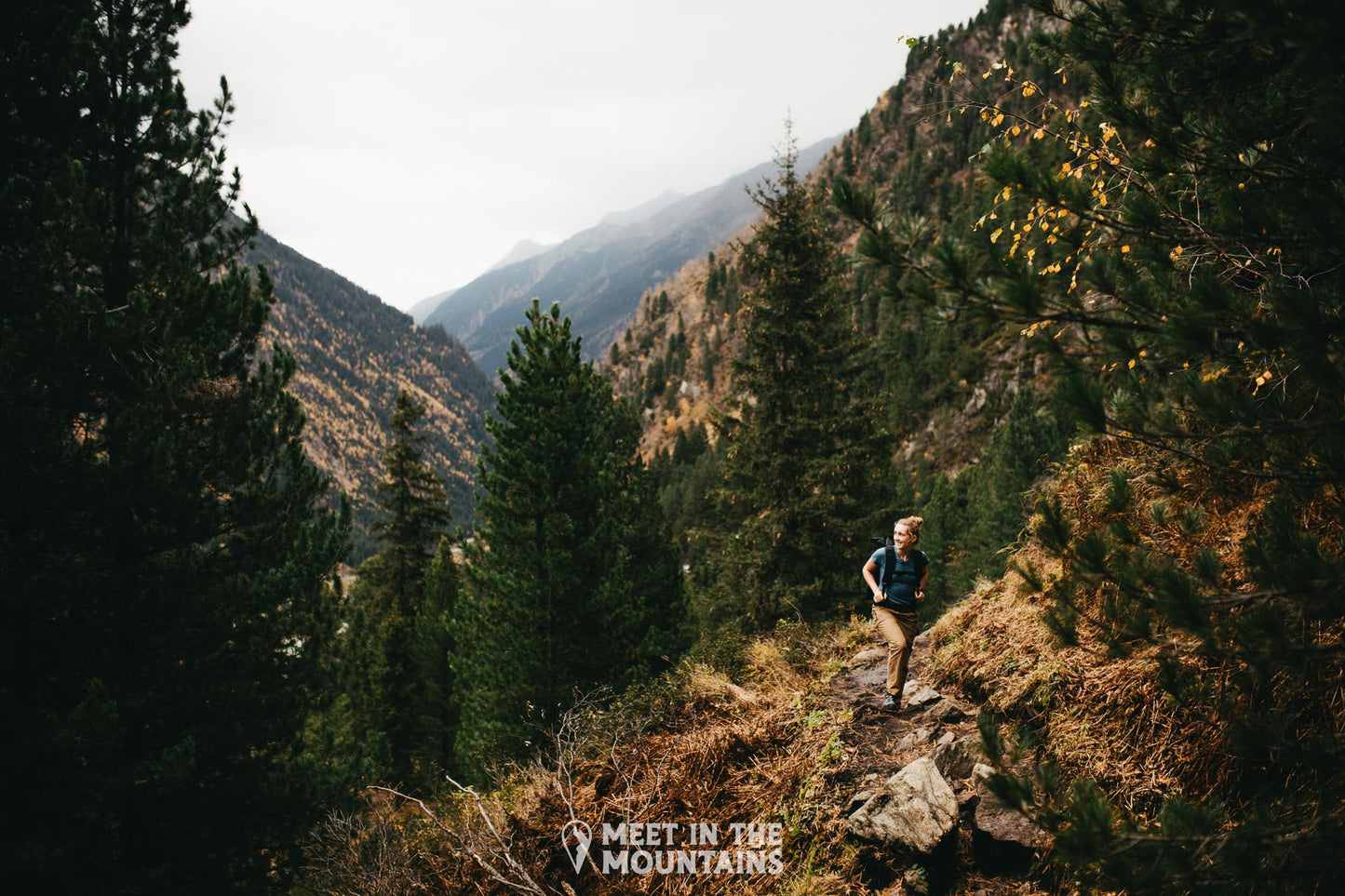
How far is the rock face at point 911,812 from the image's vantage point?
3457 mm

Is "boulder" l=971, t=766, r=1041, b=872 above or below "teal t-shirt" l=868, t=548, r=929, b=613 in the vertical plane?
below

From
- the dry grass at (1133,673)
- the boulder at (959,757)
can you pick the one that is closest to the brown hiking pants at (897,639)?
the dry grass at (1133,673)

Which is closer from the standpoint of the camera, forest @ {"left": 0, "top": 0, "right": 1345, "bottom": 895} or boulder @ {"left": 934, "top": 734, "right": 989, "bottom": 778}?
forest @ {"left": 0, "top": 0, "right": 1345, "bottom": 895}

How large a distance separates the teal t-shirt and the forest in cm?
72

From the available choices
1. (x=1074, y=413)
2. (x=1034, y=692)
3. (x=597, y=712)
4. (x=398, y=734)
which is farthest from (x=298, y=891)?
(x=398, y=734)

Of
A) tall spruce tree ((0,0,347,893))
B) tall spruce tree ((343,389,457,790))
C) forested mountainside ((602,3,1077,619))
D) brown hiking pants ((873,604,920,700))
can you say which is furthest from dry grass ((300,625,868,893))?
tall spruce tree ((343,389,457,790))

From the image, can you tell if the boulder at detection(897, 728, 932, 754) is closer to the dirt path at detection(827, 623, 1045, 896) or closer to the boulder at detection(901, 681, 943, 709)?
the dirt path at detection(827, 623, 1045, 896)

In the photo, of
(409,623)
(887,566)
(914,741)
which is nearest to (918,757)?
(914,741)

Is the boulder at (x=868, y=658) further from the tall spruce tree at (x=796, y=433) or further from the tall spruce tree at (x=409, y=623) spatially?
the tall spruce tree at (x=409, y=623)

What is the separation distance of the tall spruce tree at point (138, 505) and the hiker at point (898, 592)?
6095 millimetres

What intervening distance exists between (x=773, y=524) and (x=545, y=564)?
14.8ft

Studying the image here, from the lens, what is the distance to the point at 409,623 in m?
20.7

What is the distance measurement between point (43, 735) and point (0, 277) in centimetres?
399

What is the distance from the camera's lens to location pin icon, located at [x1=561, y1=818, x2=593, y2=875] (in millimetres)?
4102
